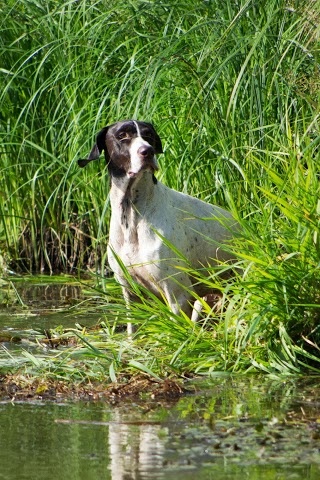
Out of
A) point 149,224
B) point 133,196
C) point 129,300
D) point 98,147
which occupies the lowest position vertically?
point 129,300

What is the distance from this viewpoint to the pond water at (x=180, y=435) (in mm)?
3887

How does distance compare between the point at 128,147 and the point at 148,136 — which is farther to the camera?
the point at 148,136

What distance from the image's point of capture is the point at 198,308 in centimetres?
657

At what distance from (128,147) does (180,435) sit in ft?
8.20

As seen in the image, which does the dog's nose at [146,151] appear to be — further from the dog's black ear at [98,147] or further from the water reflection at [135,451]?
the water reflection at [135,451]

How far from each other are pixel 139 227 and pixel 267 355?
4.08 feet

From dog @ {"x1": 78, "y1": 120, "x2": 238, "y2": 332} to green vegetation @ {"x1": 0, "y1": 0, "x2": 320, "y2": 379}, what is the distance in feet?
0.60

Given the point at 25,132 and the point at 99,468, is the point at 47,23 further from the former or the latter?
the point at 99,468

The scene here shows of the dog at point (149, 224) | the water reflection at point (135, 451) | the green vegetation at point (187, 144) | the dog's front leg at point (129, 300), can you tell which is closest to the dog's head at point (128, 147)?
the dog at point (149, 224)

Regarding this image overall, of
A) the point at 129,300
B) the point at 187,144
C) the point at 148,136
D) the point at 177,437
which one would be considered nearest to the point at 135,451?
the point at 177,437

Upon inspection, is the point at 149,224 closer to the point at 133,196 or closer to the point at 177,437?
the point at 133,196

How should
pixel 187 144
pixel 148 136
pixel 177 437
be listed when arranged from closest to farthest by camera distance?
pixel 177 437, pixel 148 136, pixel 187 144

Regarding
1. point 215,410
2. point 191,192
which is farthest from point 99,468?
point 191,192

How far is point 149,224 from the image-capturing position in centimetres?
649
